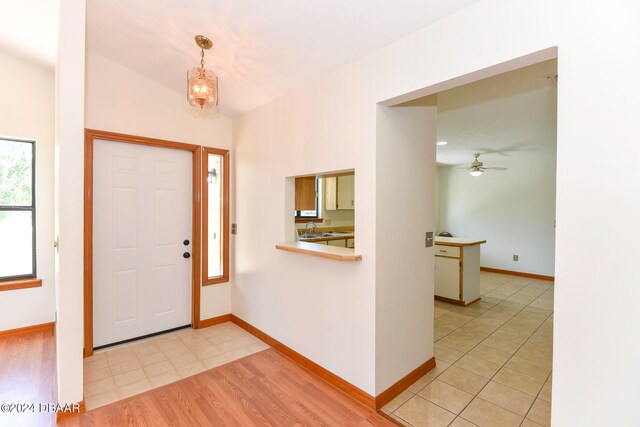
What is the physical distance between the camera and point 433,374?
2.56m

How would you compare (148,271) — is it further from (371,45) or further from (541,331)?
(541,331)

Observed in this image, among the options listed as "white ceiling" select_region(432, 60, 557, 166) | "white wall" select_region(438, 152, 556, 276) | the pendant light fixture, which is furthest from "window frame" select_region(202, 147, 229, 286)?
"white wall" select_region(438, 152, 556, 276)

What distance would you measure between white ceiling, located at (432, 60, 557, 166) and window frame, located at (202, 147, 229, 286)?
8.29 ft

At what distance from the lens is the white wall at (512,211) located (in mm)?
5805

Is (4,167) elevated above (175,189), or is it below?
above

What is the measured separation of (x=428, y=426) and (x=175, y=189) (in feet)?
10.7

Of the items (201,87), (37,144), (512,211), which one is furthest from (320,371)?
(512,211)

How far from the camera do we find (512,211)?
628 cm

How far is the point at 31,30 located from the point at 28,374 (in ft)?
9.91

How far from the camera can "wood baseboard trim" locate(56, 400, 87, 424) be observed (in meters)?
1.97

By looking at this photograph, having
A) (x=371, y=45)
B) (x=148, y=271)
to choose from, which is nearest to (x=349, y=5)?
(x=371, y=45)

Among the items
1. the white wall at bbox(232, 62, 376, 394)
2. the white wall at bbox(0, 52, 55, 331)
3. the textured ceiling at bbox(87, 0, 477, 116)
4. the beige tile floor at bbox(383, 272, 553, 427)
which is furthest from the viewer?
the white wall at bbox(0, 52, 55, 331)

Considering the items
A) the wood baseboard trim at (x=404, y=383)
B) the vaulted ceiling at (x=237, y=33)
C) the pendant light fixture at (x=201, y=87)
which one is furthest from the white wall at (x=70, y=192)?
the wood baseboard trim at (x=404, y=383)

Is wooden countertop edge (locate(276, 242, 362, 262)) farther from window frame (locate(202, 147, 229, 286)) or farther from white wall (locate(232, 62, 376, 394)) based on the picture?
window frame (locate(202, 147, 229, 286))
